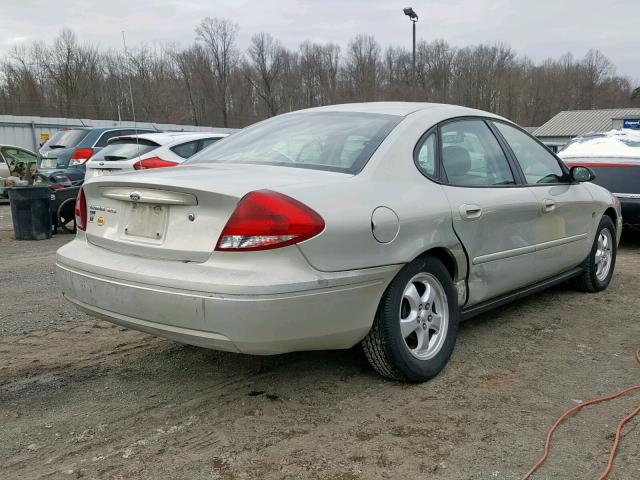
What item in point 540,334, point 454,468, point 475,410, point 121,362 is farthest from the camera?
point 540,334

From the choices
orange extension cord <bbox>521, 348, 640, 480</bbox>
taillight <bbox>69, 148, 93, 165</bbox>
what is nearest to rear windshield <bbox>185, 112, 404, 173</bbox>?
orange extension cord <bbox>521, 348, 640, 480</bbox>

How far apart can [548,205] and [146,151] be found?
6728 millimetres

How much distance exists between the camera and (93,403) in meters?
3.21

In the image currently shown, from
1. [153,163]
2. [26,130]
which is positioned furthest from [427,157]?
[26,130]

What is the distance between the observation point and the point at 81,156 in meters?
12.3

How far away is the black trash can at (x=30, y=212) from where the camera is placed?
9148mm

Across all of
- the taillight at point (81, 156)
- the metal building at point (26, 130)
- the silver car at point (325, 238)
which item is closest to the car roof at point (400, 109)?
the silver car at point (325, 238)

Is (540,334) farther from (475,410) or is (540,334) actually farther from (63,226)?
(63,226)

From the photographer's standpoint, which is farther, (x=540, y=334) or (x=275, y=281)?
(x=540, y=334)

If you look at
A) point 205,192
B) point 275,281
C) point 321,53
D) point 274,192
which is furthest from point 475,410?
point 321,53

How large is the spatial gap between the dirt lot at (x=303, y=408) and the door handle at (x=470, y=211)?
35.2 inches

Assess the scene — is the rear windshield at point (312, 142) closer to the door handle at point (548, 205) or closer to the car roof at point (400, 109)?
the car roof at point (400, 109)

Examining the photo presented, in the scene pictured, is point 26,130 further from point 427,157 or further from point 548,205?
point 427,157

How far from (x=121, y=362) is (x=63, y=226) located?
6.74 meters
